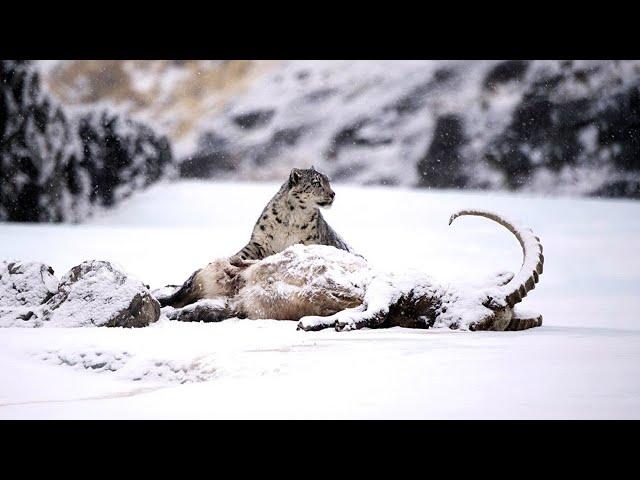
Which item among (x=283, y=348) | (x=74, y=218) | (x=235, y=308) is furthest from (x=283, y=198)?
(x=74, y=218)

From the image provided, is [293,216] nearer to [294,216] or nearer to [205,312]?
[294,216]

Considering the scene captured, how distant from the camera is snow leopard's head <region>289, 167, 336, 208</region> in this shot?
234 inches

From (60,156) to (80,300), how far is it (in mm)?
6787

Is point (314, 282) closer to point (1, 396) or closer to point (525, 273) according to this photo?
point (525, 273)

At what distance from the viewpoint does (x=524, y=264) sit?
445 centimetres

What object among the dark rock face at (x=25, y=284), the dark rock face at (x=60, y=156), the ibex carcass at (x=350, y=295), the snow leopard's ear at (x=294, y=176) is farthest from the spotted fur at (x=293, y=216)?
the dark rock face at (x=60, y=156)

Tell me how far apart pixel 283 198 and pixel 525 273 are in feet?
6.90

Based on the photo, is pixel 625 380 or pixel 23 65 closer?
pixel 625 380

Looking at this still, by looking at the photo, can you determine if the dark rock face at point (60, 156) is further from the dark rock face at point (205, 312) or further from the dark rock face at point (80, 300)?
the dark rock face at point (205, 312)

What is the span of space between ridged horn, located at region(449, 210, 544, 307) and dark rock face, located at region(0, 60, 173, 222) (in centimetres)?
694

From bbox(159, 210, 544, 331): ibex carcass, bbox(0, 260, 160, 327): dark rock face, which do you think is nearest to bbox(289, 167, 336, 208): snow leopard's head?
bbox(159, 210, 544, 331): ibex carcass

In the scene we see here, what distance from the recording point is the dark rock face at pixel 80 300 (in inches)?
168

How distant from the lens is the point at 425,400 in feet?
9.35

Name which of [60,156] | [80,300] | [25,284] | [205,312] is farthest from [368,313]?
[60,156]
